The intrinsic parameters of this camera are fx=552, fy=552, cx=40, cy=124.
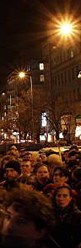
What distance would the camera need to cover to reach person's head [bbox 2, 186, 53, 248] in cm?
315

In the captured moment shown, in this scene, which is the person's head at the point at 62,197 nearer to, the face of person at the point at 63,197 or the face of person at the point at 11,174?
the face of person at the point at 63,197

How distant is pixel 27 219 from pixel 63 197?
2.24 meters

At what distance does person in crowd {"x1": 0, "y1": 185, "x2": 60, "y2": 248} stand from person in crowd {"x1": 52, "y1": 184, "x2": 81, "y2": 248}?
0.91 ft

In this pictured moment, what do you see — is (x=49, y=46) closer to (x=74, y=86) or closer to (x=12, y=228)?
(x=74, y=86)

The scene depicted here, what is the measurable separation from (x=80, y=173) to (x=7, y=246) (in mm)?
4673

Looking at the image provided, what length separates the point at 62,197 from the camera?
17.7 ft

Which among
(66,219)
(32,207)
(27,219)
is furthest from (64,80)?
(27,219)

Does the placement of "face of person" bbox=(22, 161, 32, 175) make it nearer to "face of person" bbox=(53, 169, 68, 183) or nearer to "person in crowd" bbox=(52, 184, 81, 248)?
"face of person" bbox=(53, 169, 68, 183)

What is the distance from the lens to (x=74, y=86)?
3654 inches

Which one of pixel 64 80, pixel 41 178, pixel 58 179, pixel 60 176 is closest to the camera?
pixel 58 179

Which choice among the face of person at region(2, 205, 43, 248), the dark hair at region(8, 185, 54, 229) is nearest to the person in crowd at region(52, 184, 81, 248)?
the dark hair at region(8, 185, 54, 229)

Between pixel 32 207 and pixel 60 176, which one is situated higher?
pixel 32 207

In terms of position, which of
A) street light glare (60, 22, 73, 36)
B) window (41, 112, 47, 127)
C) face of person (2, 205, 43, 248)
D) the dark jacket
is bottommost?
the dark jacket

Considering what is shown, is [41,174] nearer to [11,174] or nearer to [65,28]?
[11,174]
